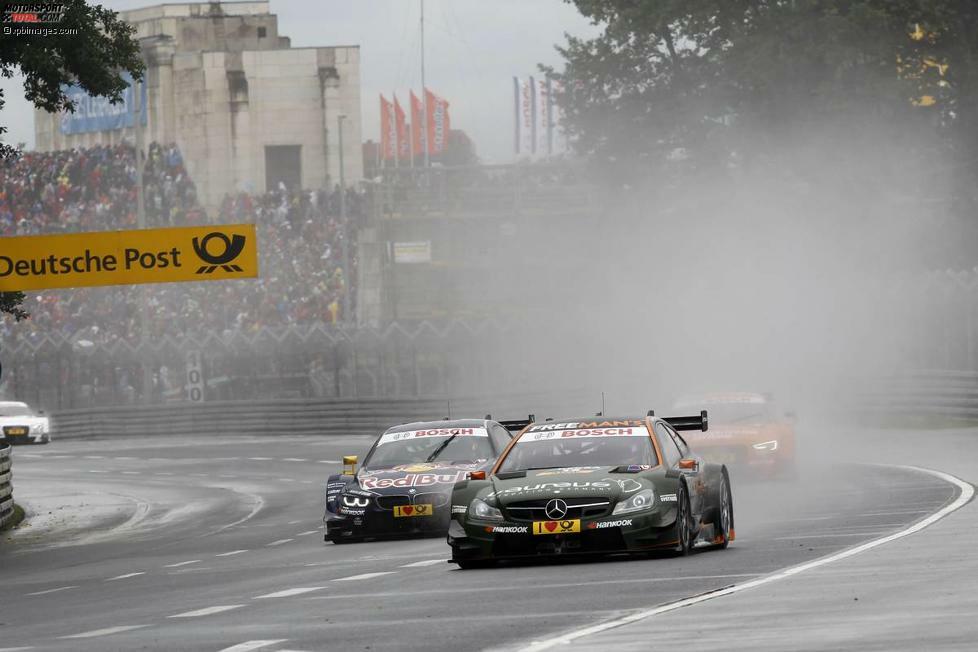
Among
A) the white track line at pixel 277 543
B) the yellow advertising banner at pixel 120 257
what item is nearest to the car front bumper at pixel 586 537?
the white track line at pixel 277 543

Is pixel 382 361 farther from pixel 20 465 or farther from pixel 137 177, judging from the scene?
pixel 137 177

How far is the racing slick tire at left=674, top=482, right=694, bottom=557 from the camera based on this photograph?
13.9 meters

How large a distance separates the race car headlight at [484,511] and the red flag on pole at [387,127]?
58.8 meters

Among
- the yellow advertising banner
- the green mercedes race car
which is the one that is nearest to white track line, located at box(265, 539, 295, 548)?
the yellow advertising banner

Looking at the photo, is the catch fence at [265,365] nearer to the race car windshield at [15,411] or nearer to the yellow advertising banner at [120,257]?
the race car windshield at [15,411]

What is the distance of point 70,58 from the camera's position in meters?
23.2

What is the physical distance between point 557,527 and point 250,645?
4515 mm

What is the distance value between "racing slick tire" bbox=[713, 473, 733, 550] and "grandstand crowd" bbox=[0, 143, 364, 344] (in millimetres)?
35164

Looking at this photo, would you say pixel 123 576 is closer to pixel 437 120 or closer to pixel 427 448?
pixel 427 448

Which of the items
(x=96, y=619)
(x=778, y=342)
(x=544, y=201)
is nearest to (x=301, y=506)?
(x=96, y=619)

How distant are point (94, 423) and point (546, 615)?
41.6 meters

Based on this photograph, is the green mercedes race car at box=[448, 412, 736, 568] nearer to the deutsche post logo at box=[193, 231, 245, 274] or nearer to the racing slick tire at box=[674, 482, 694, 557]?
the racing slick tire at box=[674, 482, 694, 557]

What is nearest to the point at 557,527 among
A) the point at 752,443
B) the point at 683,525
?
the point at 683,525

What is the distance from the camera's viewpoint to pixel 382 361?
1752 inches
